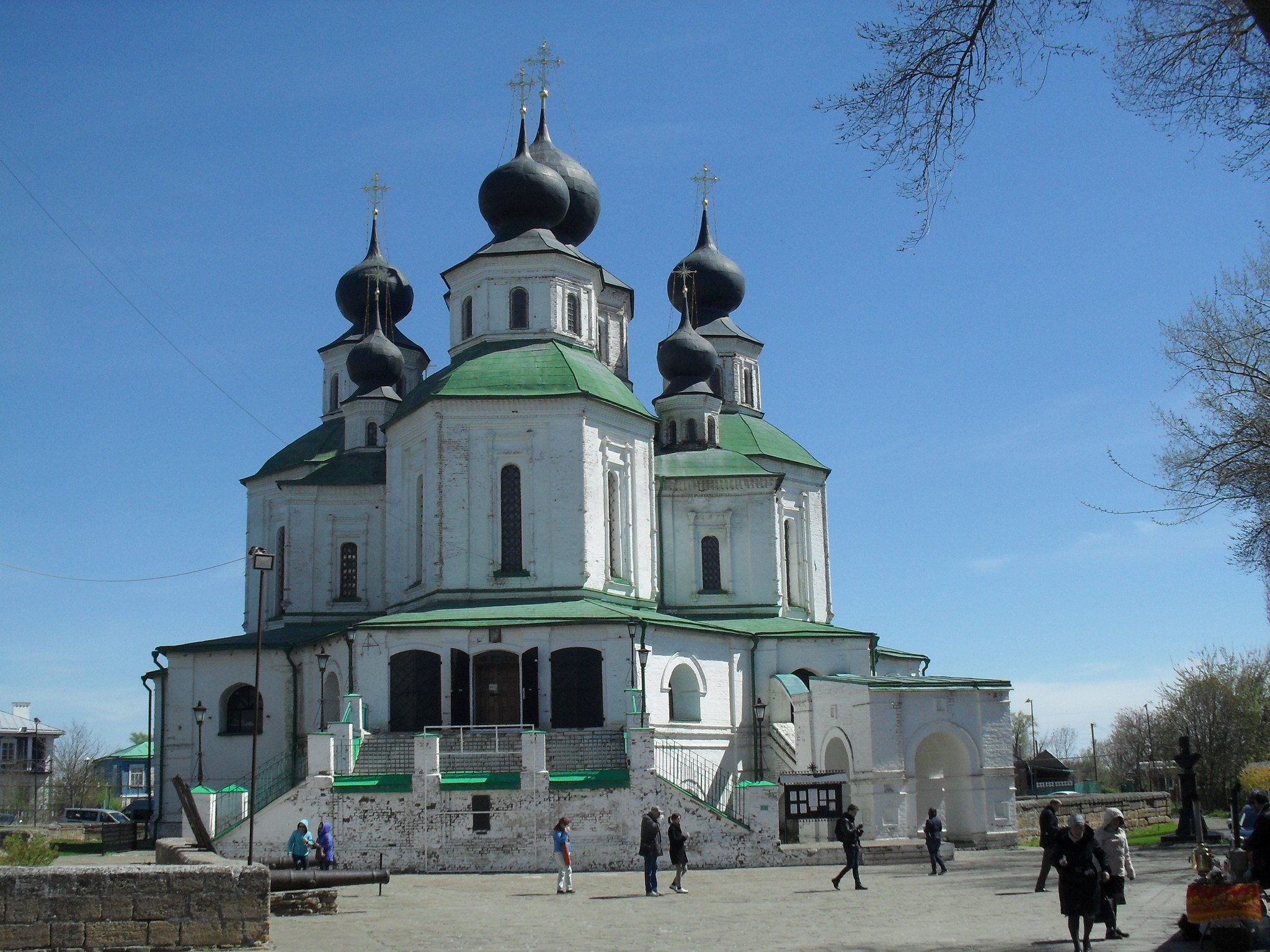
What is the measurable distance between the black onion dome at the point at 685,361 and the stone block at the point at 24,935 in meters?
27.1

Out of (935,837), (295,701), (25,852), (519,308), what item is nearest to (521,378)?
(519,308)

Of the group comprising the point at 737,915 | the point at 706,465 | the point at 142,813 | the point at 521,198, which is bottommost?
the point at 142,813

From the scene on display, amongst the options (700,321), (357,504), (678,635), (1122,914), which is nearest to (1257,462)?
(1122,914)

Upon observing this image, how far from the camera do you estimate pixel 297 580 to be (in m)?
34.1

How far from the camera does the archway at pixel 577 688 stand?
2614 centimetres

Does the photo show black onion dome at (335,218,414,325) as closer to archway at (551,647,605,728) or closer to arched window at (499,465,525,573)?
arched window at (499,465,525,573)

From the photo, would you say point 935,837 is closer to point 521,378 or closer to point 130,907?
point 130,907

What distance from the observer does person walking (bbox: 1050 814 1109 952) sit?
37.4 feet

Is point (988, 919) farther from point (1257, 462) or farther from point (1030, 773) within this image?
point (1030, 773)

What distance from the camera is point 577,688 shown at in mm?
26297

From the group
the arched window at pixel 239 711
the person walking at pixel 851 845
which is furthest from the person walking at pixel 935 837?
the arched window at pixel 239 711

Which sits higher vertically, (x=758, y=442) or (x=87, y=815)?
(x=758, y=442)

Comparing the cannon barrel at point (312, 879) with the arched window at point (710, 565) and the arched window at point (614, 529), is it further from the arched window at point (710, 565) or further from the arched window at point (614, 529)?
the arched window at point (710, 565)

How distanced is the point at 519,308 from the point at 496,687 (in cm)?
1034
